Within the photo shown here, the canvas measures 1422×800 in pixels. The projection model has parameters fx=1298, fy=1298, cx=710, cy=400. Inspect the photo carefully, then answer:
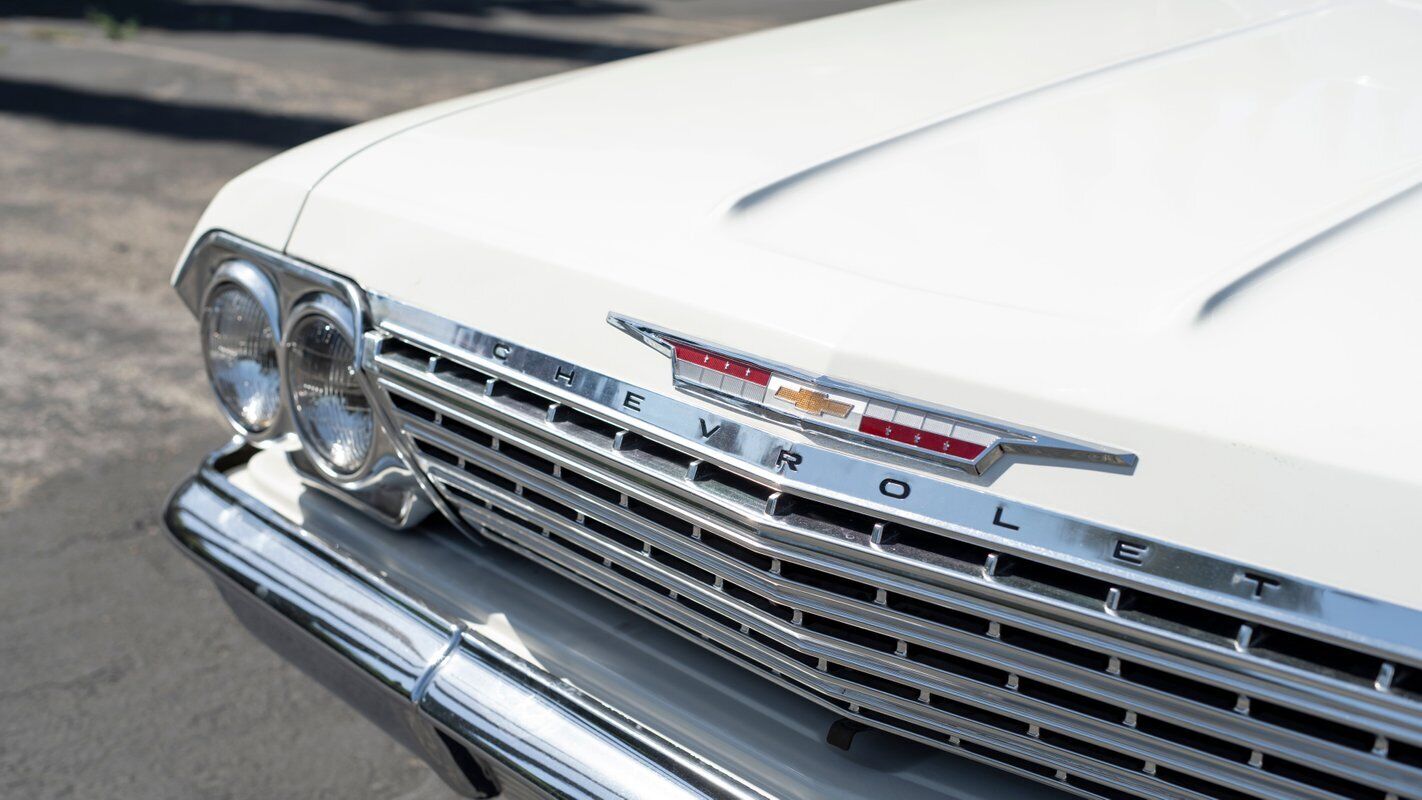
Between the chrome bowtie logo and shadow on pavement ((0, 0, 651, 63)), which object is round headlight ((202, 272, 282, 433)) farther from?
shadow on pavement ((0, 0, 651, 63))

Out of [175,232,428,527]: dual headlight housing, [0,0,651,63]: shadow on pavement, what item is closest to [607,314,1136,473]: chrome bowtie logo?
[175,232,428,527]: dual headlight housing

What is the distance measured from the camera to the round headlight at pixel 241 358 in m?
2.02

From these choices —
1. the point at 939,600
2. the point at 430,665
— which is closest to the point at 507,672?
the point at 430,665

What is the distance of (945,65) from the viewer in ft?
6.91

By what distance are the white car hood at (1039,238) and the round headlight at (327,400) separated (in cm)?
13

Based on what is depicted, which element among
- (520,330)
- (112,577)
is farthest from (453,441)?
(112,577)

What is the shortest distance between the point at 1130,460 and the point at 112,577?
2768 mm

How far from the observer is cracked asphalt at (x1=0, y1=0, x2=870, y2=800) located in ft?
8.66

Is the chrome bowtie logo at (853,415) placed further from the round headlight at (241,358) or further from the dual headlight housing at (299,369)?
the round headlight at (241,358)

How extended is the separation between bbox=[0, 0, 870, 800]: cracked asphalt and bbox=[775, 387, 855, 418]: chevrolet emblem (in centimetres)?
148

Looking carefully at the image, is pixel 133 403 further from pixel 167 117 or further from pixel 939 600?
pixel 167 117

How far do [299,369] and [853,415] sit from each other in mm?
963

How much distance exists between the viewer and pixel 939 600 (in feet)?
4.35

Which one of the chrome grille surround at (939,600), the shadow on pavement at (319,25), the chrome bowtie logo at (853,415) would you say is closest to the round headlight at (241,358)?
the chrome grille surround at (939,600)
